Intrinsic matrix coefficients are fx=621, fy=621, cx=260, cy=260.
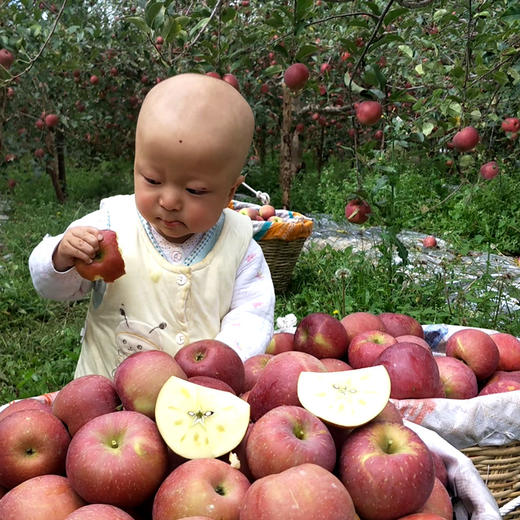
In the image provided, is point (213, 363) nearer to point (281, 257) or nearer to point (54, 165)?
point (281, 257)

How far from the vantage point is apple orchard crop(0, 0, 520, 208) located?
76.2 inches

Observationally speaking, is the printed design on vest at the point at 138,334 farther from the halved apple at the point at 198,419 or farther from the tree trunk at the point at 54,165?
the tree trunk at the point at 54,165

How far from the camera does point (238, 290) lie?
72.2 inches

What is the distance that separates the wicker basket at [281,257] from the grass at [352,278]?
99mm

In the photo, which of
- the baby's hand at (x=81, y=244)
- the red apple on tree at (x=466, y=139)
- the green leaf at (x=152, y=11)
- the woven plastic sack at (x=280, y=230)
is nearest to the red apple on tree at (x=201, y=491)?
the baby's hand at (x=81, y=244)

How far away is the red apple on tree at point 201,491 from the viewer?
0.82 m

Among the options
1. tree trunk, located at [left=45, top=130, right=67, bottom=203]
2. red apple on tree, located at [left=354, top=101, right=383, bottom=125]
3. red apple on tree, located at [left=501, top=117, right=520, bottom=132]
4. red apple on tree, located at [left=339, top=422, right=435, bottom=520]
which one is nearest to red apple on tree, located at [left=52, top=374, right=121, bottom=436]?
red apple on tree, located at [left=339, top=422, right=435, bottom=520]

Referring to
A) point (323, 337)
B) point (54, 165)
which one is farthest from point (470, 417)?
point (54, 165)

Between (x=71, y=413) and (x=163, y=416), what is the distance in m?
0.19

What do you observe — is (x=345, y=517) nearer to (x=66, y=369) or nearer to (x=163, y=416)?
(x=163, y=416)

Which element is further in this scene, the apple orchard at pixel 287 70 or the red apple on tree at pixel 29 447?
the apple orchard at pixel 287 70

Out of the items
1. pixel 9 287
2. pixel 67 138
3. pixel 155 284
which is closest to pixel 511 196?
pixel 9 287

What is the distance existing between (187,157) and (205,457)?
0.72 meters

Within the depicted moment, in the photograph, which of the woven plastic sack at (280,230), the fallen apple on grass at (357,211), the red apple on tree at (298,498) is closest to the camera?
the red apple on tree at (298,498)
